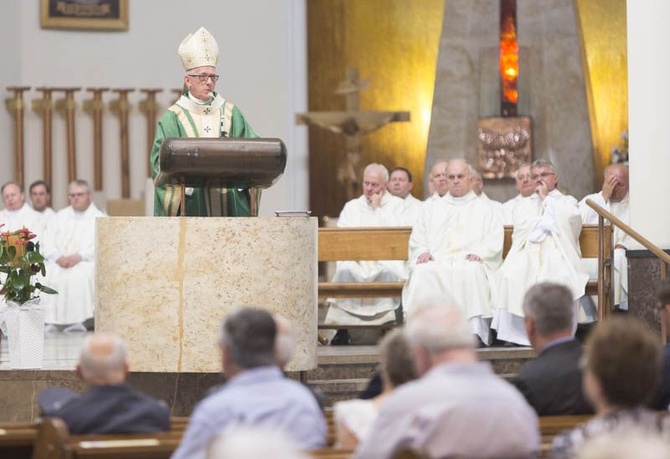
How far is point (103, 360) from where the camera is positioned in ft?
15.4

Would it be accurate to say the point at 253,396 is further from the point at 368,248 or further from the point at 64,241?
the point at 64,241

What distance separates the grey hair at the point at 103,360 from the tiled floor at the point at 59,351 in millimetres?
3857

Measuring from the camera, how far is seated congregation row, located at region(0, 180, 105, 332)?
13641 mm

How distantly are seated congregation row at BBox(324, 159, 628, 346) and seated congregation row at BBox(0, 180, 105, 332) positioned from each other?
299cm

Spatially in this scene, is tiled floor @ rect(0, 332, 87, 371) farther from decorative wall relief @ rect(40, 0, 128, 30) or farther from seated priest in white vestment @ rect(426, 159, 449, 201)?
decorative wall relief @ rect(40, 0, 128, 30)

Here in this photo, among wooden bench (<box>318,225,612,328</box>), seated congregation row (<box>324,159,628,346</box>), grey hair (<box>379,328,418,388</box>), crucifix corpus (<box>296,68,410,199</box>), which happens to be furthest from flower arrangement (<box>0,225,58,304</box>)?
crucifix corpus (<box>296,68,410,199</box>)

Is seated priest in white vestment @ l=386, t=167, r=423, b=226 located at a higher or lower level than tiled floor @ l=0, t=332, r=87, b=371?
higher

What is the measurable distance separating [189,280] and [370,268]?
4542 millimetres

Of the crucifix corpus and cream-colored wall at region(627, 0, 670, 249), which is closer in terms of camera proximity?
cream-colored wall at region(627, 0, 670, 249)

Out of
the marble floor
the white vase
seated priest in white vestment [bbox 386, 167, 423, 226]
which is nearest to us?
the white vase

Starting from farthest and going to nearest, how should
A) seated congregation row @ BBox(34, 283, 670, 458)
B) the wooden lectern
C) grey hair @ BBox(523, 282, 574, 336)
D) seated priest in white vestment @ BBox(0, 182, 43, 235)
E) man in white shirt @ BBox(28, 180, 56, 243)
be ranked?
man in white shirt @ BBox(28, 180, 56, 243) → seated priest in white vestment @ BBox(0, 182, 43, 235) → the wooden lectern → grey hair @ BBox(523, 282, 574, 336) → seated congregation row @ BBox(34, 283, 670, 458)

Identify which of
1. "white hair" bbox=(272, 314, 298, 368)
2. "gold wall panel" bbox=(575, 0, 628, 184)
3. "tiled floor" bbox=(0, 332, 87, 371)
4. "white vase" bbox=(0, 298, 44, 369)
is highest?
"gold wall panel" bbox=(575, 0, 628, 184)

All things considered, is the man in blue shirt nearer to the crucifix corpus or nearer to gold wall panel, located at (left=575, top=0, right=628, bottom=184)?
the crucifix corpus

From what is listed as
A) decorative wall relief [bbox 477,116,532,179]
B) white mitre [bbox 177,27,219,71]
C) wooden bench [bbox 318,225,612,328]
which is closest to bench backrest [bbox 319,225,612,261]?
wooden bench [bbox 318,225,612,328]
